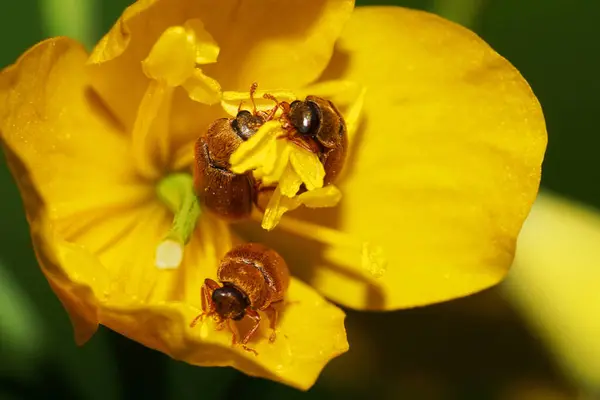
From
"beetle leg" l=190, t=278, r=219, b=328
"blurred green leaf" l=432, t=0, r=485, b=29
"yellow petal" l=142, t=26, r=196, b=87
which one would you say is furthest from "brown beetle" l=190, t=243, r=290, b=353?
"blurred green leaf" l=432, t=0, r=485, b=29

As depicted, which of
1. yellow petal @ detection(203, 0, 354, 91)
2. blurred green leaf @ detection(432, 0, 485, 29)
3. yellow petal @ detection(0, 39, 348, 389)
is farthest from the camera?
blurred green leaf @ detection(432, 0, 485, 29)

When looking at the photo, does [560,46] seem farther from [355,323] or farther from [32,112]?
[32,112]

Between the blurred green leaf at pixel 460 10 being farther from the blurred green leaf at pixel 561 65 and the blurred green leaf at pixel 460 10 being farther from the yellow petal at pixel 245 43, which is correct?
the yellow petal at pixel 245 43

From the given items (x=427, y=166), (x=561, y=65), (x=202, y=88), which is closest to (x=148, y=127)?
(x=202, y=88)

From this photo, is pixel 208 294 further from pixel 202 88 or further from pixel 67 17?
pixel 67 17

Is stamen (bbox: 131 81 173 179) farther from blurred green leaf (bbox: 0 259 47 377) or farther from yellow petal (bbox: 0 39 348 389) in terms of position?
blurred green leaf (bbox: 0 259 47 377)

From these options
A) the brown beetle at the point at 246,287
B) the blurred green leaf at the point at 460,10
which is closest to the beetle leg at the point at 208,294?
the brown beetle at the point at 246,287
